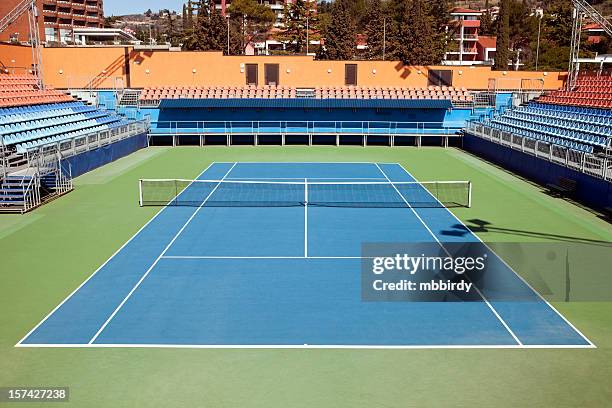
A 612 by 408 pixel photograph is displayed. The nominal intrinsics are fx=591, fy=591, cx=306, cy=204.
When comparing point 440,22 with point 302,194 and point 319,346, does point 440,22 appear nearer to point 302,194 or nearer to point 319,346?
point 302,194

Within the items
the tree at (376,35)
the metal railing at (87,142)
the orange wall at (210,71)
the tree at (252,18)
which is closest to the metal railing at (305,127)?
the metal railing at (87,142)

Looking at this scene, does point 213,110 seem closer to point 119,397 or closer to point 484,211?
point 484,211

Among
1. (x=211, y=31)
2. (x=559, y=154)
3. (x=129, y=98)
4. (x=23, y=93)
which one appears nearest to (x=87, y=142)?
(x=23, y=93)

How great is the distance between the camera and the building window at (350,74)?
48.1m

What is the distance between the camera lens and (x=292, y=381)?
9453 millimetres

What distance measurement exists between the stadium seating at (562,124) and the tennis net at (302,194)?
691cm

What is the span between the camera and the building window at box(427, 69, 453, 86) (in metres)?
48.8

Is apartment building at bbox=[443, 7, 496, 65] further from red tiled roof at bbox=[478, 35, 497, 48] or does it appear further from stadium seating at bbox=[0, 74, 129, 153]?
stadium seating at bbox=[0, 74, 129, 153]

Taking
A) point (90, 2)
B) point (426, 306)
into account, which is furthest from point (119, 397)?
point (90, 2)

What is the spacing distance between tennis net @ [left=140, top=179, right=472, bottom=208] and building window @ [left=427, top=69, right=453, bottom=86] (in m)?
24.6

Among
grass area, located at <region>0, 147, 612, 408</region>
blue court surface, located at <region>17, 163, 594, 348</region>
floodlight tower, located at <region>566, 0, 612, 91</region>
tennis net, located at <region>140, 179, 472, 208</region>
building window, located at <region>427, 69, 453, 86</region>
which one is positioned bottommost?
grass area, located at <region>0, 147, 612, 408</region>

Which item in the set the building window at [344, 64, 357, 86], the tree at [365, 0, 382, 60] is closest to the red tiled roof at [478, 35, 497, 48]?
the tree at [365, 0, 382, 60]

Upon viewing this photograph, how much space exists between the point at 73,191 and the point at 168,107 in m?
18.5

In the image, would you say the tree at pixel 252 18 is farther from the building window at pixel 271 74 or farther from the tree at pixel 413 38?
the building window at pixel 271 74
